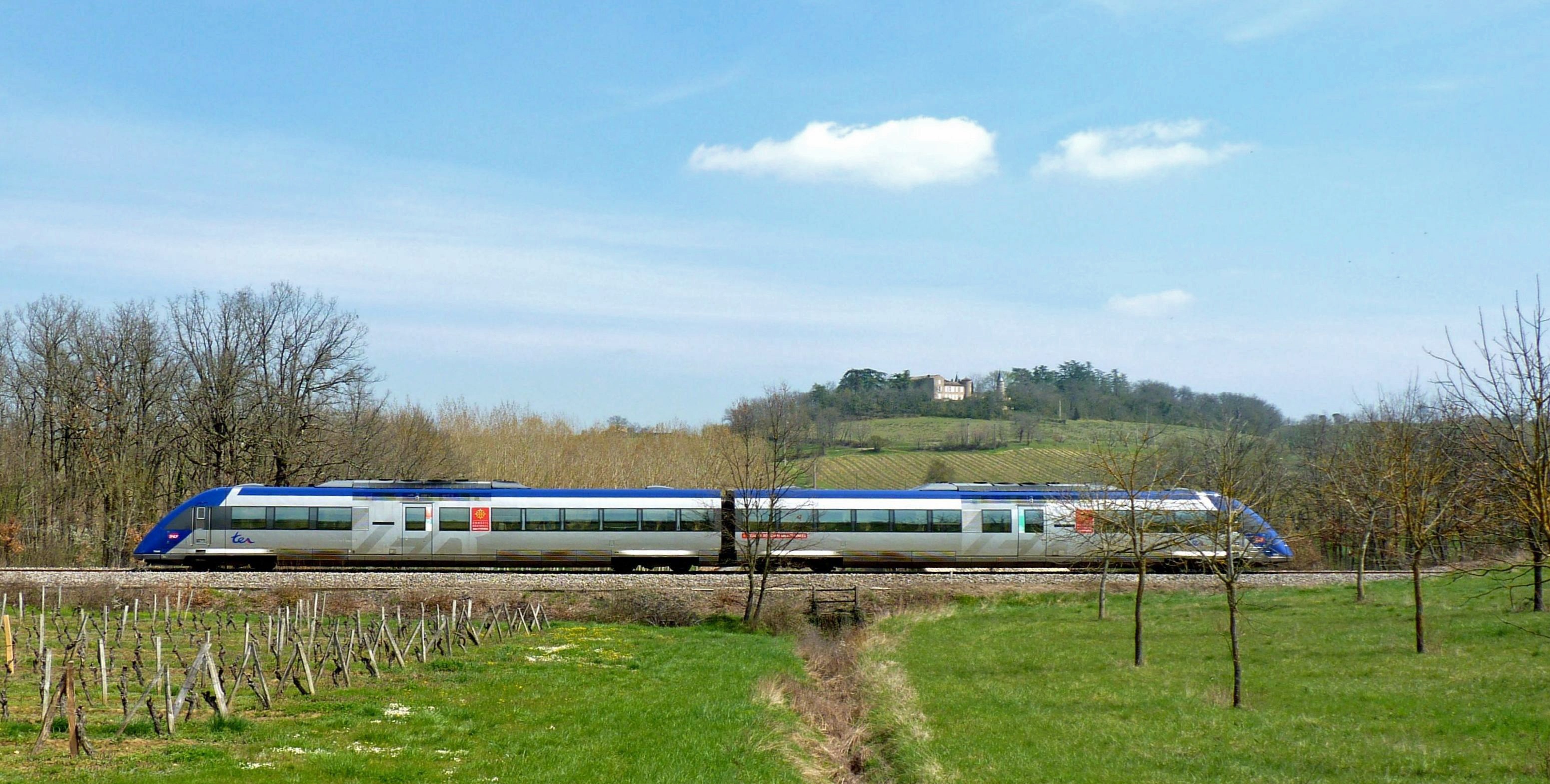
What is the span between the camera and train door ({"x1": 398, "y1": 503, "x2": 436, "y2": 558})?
38.8m

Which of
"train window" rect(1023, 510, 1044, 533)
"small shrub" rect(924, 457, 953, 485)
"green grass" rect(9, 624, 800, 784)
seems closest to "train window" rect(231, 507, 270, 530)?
"green grass" rect(9, 624, 800, 784)

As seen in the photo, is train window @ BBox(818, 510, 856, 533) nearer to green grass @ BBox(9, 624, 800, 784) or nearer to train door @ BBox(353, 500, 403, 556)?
train door @ BBox(353, 500, 403, 556)

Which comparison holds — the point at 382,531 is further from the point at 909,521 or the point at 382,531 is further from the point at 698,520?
the point at 909,521

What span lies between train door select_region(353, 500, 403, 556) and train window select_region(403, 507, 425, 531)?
183 millimetres

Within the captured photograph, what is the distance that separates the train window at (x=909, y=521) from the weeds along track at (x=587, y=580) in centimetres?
148

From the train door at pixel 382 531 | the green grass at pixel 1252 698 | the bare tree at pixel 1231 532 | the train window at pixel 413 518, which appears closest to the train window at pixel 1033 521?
the bare tree at pixel 1231 532

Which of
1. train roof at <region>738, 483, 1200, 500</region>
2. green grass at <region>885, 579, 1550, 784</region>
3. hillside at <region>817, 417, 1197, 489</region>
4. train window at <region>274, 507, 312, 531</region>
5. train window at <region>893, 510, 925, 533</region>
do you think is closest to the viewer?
green grass at <region>885, 579, 1550, 784</region>

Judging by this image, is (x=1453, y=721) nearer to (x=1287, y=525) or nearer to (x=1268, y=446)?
(x=1287, y=525)

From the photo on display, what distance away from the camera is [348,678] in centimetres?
1862

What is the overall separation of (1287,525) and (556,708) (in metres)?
Answer: 38.9

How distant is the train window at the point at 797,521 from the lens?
38.4 meters

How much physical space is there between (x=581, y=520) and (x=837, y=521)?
8591 millimetres

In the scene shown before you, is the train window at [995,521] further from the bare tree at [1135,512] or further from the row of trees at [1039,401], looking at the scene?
the row of trees at [1039,401]

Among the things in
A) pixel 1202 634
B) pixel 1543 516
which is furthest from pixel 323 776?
pixel 1202 634
